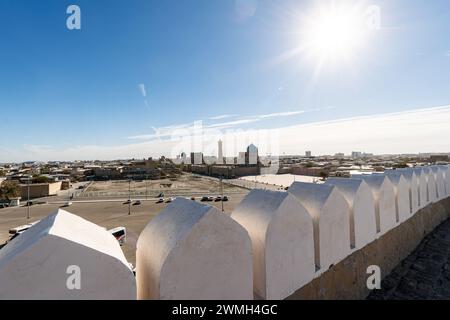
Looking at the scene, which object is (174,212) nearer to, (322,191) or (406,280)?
(322,191)

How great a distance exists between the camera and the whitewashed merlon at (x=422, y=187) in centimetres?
1317

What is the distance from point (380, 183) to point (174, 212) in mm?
7964

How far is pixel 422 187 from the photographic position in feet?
44.2

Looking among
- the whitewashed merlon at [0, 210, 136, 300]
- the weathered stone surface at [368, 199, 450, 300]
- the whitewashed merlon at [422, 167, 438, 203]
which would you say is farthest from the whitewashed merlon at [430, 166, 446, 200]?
the whitewashed merlon at [0, 210, 136, 300]

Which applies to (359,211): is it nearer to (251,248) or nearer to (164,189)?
(251,248)

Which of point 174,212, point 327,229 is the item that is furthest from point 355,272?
point 174,212

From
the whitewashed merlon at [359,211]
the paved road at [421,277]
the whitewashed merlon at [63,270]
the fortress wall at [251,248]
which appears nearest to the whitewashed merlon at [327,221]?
the fortress wall at [251,248]

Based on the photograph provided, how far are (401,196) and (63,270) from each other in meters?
11.8

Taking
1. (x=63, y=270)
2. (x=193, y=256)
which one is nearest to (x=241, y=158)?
(x=193, y=256)

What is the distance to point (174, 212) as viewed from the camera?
4.35 metres

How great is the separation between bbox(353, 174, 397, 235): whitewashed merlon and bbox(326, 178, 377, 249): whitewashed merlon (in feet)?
2.44

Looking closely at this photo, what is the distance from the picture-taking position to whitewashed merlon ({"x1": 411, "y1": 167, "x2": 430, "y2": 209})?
1317 cm

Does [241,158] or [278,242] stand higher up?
[241,158]

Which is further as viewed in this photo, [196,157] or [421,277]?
[196,157]
